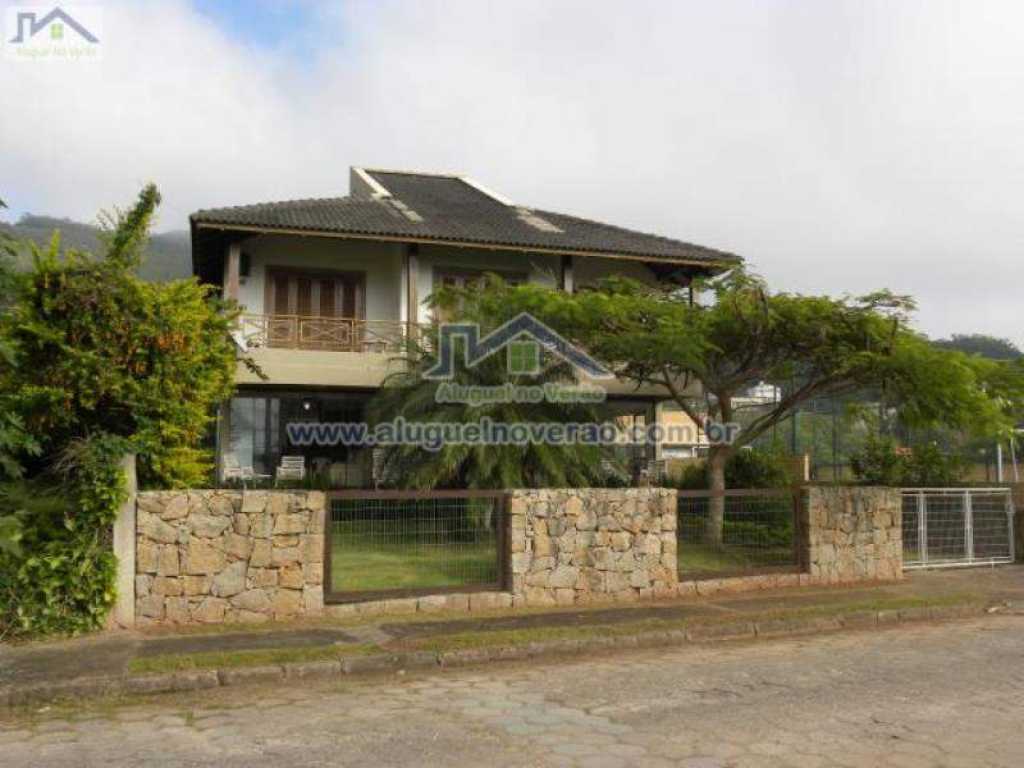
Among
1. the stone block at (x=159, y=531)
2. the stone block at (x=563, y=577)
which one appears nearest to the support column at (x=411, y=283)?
the stone block at (x=563, y=577)

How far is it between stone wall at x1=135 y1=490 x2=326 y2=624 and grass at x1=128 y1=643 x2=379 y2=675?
1.29 meters

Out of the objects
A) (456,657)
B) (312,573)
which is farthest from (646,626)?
(312,573)

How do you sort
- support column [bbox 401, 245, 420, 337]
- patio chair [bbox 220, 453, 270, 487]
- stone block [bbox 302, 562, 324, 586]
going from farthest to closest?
support column [bbox 401, 245, 420, 337]
patio chair [bbox 220, 453, 270, 487]
stone block [bbox 302, 562, 324, 586]

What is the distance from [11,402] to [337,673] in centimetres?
385

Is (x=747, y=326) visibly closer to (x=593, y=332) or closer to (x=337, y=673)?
(x=593, y=332)

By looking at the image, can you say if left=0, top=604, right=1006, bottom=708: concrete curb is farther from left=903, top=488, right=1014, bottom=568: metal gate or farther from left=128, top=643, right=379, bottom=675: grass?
left=903, top=488, right=1014, bottom=568: metal gate

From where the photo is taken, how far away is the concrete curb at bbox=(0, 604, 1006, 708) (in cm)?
645

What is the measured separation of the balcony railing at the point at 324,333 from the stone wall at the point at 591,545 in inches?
332

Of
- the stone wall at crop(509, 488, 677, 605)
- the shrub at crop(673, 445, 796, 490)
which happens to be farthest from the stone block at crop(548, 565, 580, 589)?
the shrub at crop(673, 445, 796, 490)

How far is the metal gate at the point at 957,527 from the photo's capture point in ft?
43.9

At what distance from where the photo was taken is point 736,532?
11242mm

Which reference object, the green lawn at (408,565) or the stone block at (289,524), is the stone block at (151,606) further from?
the green lawn at (408,565)

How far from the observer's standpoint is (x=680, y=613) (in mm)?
9492

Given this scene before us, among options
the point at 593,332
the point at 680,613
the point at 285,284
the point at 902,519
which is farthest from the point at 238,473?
the point at 902,519
